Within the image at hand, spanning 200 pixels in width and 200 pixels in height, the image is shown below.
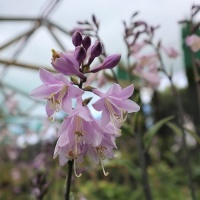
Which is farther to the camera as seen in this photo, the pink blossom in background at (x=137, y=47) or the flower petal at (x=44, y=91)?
the pink blossom in background at (x=137, y=47)

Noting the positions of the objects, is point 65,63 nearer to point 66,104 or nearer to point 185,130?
point 66,104

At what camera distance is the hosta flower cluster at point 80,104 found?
28.5 inches

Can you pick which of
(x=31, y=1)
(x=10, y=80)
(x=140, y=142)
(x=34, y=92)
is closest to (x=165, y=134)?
(x=10, y=80)

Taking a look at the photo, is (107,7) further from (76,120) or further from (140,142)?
(76,120)

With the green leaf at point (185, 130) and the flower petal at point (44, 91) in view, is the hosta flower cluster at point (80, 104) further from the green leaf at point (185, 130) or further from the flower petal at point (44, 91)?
the green leaf at point (185, 130)

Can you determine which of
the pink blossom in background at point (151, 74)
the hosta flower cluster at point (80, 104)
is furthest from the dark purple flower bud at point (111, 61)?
the pink blossom in background at point (151, 74)

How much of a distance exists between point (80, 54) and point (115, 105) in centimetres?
13

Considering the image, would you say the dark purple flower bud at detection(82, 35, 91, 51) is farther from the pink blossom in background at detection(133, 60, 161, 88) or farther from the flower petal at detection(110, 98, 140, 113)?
the pink blossom in background at detection(133, 60, 161, 88)

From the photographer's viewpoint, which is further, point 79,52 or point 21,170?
point 21,170

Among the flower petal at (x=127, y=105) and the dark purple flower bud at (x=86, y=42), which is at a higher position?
the dark purple flower bud at (x=86, y=42)

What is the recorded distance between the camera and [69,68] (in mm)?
720

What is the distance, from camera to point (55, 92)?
0.76 m

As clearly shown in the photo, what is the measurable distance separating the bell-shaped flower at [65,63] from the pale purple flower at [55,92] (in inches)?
0.7

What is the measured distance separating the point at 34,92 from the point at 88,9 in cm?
248
